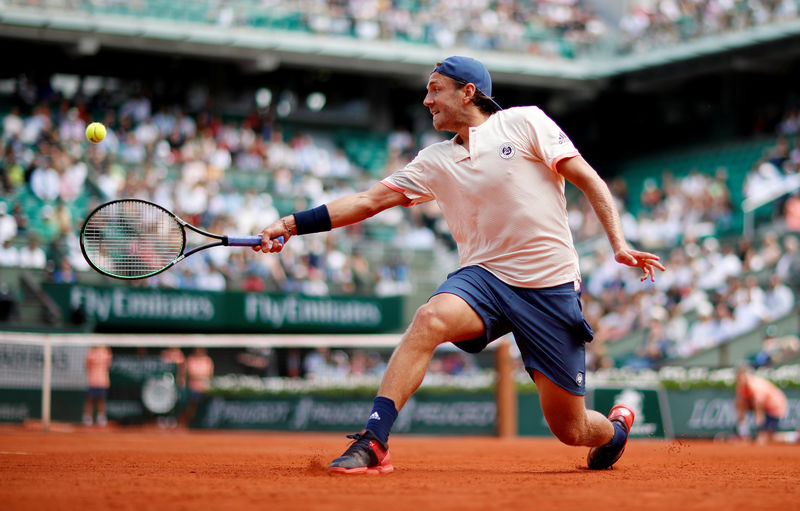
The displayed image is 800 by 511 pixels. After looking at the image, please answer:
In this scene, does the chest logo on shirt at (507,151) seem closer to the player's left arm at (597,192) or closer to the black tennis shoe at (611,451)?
the player's left arm at (597,192)

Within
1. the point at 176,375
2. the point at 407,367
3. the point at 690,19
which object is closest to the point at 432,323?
the point at 407,367

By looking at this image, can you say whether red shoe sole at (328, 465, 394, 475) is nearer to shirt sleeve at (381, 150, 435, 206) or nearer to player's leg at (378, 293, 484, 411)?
player's leg at (378, 293, 484, 411)

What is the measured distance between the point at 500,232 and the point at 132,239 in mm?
2285

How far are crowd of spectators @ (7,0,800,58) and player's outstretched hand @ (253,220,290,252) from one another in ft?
60.9

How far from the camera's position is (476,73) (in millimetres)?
6012

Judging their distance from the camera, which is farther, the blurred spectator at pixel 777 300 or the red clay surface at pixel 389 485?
the blurred spectator at pixel 777 300

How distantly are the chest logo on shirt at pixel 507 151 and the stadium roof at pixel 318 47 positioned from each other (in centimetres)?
1896

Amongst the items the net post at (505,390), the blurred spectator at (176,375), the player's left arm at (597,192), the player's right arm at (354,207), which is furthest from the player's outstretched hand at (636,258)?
the blurred spectator at (176,375)

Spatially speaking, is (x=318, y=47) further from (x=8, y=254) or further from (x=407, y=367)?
(x=407, y=367)

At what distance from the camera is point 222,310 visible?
1958 centimetres

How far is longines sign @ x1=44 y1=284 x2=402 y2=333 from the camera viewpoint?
18.6 m

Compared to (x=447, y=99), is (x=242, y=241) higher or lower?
lower

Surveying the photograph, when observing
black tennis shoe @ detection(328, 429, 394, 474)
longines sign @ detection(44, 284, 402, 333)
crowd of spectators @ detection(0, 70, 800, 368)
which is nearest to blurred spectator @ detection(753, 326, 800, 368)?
crowd of spectators @ detection(0, 70, 800, 368)

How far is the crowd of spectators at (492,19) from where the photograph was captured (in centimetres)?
2428
